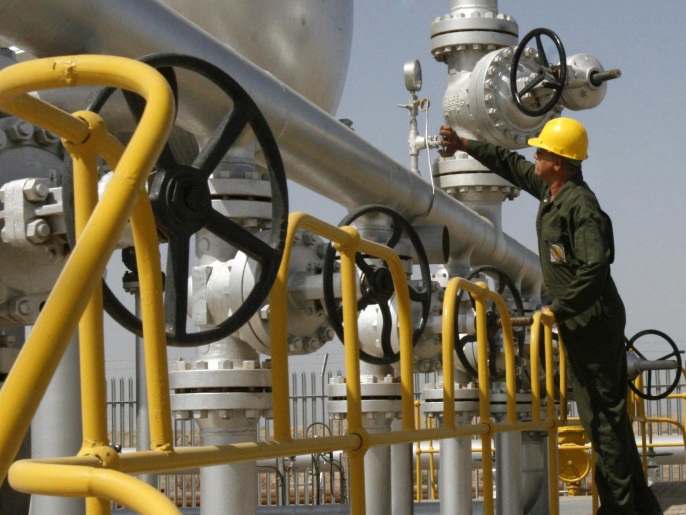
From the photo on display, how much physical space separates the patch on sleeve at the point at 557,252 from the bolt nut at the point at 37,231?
2.03 m

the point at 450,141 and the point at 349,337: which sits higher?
the point at 450,141

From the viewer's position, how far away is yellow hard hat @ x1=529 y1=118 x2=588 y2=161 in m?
3.81

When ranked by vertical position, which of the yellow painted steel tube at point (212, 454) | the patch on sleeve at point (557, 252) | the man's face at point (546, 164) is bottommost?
the yellow painted steel tube at point (212, 454)

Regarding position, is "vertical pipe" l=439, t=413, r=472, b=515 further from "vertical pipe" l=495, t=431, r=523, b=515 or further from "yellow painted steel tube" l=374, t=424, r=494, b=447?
"yellow painted steel tube" l=374, t=424, r=494, b=447

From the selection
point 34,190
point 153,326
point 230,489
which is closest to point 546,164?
point 230,489

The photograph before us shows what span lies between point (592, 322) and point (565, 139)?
2.13 ft

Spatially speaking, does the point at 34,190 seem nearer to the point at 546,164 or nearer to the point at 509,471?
the point at 546,164

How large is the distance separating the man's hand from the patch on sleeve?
95 cm

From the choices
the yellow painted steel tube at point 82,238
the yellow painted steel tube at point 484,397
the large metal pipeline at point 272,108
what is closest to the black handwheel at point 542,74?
the large metal pipeline at point 272,108

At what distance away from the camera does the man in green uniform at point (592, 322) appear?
11.7ft

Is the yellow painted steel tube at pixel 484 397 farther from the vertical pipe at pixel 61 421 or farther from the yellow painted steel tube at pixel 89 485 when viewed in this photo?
the yellow painted steel tube at pixel 89 485

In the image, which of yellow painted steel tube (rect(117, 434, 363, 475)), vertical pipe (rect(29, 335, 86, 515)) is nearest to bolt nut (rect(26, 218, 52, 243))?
vertical pipe (rect(29, 335, 86, 515))

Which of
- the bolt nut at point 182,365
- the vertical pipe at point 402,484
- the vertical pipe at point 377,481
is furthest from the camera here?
the vertical pipe at point 402,484

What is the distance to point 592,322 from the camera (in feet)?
12.0
